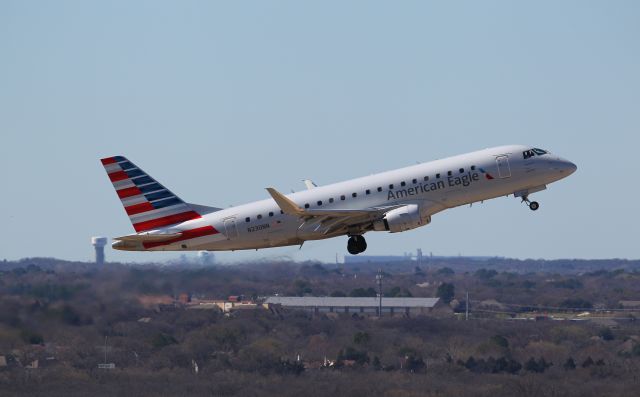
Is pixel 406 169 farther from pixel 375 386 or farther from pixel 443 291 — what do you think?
pixel 443 291

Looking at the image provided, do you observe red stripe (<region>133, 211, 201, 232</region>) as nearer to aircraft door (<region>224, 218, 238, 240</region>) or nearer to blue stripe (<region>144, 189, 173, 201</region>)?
blue stripe (<region>144, 189, 173, 201</region>)

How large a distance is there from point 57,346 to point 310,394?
1891 cm

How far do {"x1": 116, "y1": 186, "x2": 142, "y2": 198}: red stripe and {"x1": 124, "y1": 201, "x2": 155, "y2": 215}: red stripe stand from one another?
29.0 inches

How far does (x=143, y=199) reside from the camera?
2832 inches

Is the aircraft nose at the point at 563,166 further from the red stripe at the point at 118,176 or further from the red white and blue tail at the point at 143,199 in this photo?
the red stripe at the point at 118,176

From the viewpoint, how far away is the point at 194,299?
8862cm

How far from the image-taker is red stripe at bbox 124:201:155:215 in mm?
71750

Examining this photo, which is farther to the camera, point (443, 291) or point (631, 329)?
point (443, 291)

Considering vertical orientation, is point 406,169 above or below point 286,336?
above

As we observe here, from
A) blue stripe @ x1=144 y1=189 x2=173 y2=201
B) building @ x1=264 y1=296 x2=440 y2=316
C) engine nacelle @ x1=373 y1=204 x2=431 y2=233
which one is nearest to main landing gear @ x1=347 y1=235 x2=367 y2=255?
engine nacelle @ x1=373 y1=204 x2=431 y2=233

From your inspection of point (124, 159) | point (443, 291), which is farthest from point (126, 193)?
point (443, 291)

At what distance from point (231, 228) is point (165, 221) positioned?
4.15 metres

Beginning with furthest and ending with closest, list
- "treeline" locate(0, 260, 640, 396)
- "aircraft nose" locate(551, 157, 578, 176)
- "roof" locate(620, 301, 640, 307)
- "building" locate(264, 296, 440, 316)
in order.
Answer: "roof" locate(620, 301, 640, 307) → "building" locate(264, 296, 440, 316) → "treeline" locate(0, 260, 640, 396) → "aircraft nose" locate(551, 157, 578, 176)

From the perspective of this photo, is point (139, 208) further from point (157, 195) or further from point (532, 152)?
point (532, 152)
